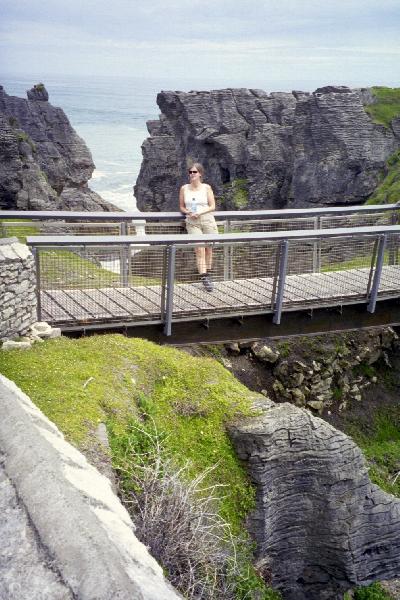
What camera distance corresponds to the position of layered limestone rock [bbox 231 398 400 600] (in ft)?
31.0

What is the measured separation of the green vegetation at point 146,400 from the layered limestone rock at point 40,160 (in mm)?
39198

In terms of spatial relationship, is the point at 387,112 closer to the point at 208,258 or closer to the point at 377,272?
the point at 377,272

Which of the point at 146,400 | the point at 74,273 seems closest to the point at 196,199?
the point at 74,273

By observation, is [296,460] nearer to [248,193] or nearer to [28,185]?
[28,185]

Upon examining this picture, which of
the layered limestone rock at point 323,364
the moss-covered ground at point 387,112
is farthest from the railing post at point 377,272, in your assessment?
the moss-covered ground at point 387,112

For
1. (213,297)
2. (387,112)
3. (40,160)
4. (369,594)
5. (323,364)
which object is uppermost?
(387,112)

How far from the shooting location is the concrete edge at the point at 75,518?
3.00 meters

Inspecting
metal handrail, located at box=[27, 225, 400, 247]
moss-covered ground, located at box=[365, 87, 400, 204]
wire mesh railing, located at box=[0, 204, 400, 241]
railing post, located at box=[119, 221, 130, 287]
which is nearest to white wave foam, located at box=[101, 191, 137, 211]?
moss-covered ground, located at box=[365, 87, 400, 204]

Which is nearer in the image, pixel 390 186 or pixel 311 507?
pixel 311 507

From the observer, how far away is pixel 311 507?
10125mm

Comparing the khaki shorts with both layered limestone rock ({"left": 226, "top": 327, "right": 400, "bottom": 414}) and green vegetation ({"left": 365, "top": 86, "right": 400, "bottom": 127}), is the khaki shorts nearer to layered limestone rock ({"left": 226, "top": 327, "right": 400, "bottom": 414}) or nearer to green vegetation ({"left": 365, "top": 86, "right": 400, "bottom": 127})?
layered limestone rock ({"left": 226, "top": 327, "right": 400, "bottom": 414})

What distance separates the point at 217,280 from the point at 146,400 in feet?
13.5

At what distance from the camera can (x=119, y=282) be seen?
1188cm

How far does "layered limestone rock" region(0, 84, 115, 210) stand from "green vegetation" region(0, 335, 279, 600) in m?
39.2
